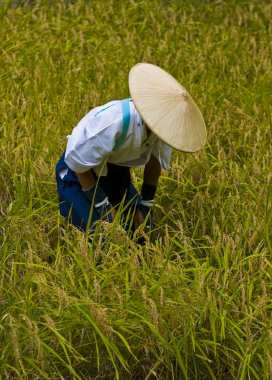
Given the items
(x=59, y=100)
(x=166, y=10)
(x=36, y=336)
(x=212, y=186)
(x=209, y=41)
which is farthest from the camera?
(x=166, y=10)

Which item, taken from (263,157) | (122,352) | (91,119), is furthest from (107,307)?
(263,157)

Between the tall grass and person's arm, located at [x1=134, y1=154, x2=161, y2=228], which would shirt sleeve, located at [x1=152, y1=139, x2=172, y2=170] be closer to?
person's arm, located at [x1=134, y1=154, x2=161, y2=228]

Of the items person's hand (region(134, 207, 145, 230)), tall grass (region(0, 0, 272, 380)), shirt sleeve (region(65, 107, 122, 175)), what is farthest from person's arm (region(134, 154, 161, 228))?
shirt sleeve (region(65, 107, 122, 175))

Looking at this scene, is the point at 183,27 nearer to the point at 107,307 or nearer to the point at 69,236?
the point at 69,236

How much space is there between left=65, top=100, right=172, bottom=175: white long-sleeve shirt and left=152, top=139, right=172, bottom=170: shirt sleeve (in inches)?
1.8

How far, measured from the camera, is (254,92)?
17.1ft

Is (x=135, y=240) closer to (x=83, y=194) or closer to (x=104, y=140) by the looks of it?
(x=83, y=194)

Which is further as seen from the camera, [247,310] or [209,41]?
[209,41]

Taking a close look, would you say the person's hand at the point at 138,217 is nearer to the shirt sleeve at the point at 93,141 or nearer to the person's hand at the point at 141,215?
the person's hand at the point at 141,215

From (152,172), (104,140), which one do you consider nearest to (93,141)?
(104,140)

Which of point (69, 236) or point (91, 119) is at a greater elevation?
point (91, 119)

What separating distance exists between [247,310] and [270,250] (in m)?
0.46

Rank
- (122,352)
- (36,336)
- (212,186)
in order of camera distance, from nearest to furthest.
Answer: (36,336)
(122,352)
(212,186)

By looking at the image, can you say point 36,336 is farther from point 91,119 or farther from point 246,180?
point 246,180
